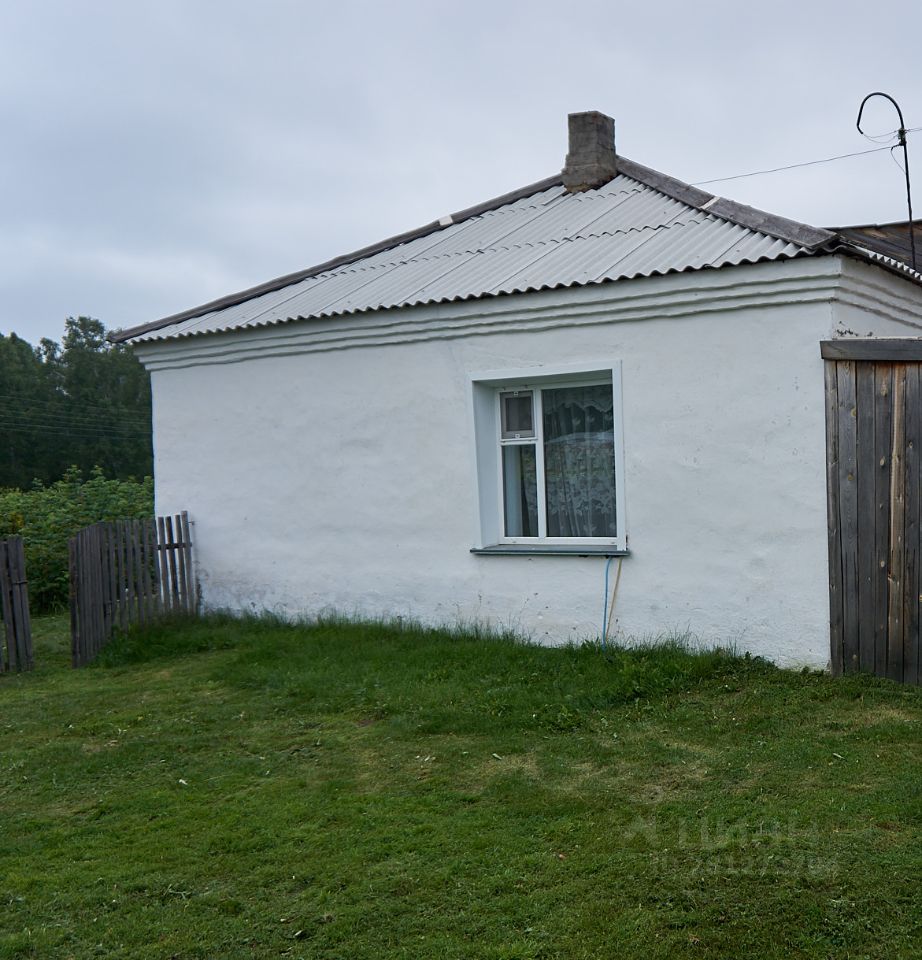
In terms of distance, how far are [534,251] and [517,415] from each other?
1611 mm

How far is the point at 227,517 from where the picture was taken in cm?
1116

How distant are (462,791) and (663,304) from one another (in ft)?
13.7

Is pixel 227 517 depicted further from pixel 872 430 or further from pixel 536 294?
pixel 872 430

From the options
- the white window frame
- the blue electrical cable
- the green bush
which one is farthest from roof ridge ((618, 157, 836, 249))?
the green bush

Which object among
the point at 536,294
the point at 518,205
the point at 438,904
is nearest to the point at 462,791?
the point at 438,904

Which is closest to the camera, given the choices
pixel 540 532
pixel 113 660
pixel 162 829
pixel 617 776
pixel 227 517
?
pixel 162 829

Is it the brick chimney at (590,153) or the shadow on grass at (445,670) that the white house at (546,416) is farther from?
the shadow on grass at (445,670)

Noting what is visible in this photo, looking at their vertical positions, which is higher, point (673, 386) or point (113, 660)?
point (673, 386)

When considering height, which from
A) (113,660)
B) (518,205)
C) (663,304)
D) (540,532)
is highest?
(518,205)

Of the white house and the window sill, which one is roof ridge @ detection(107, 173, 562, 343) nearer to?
the white house

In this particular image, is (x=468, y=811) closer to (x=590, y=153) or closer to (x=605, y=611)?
(x=605, y=611)

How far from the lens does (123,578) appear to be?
10.4 m

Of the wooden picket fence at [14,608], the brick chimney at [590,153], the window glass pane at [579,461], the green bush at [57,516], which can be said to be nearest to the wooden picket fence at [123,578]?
the wooden picket fence at [14,608]

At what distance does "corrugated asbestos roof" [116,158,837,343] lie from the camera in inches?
322
